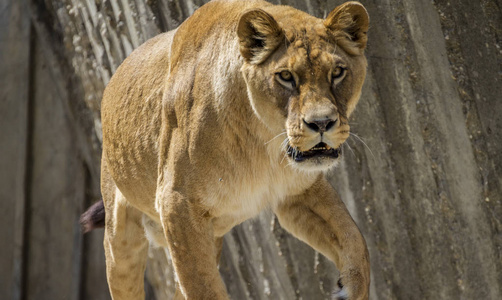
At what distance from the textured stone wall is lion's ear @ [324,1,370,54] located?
52.0 inches

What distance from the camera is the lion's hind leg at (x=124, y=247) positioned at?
392 centimetres

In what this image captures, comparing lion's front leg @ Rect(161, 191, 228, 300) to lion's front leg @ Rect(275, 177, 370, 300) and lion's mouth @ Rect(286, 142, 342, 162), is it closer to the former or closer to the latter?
lion's front leg @ Rect(275, 177, 370, 300)

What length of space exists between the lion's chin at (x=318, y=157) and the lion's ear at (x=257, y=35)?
1.18 feet

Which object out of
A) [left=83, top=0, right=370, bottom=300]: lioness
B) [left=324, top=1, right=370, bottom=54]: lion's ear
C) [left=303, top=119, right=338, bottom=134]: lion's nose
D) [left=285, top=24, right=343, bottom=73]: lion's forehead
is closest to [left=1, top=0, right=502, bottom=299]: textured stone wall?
[left=83, top=0, right=370, bottom=300]: lioness

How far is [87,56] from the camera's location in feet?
19.7

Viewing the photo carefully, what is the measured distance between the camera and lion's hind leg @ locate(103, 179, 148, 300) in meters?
3.92

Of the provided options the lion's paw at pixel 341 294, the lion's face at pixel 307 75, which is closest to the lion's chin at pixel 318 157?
the lion's face at pixel 307 75

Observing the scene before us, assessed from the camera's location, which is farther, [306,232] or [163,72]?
[163,72]

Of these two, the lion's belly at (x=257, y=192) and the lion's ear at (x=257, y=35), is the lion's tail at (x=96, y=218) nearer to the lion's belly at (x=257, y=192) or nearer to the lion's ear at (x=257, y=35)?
the lion's belly at (x=257, y=192)

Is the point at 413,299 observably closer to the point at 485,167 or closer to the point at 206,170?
the point at 485,167

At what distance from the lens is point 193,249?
9.71 ft

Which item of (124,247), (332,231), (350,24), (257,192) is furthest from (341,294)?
(124,247)

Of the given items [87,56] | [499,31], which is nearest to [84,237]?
[87,56]

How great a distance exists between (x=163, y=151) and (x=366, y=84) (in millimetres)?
1524
